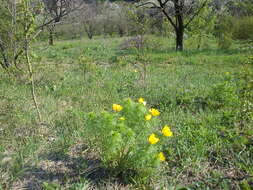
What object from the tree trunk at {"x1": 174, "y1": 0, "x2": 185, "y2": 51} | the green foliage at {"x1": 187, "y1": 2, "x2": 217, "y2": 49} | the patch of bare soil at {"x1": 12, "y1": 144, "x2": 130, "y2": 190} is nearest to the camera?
the patch of bare soil at {"x1": 12, "y1": 144, "x2": 130, "y2": 190}

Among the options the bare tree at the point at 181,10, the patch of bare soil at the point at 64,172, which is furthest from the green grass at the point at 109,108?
the bare tree at the point at 181,10

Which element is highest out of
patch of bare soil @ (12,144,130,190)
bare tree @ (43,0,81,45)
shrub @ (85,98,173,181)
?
bare tree @ (43,0,81,45)

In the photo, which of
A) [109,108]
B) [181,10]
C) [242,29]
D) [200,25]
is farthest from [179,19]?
[109,108]

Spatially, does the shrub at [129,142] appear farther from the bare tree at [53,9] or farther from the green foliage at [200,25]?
the green foliage at [200,25]

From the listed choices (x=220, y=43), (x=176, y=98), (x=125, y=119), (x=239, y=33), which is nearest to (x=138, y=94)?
(x=176, y=98)

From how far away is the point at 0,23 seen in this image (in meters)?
6.34

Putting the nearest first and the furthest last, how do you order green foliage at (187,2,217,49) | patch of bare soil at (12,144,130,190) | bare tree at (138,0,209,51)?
patch of bare soil at (12,144,130,190), bare tree at (138,0,209,51), green foliage at (187,2,217,49)

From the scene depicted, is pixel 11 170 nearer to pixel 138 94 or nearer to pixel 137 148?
pixel 137 148

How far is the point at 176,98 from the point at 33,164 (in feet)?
9.37

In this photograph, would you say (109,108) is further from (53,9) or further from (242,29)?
(242,29)

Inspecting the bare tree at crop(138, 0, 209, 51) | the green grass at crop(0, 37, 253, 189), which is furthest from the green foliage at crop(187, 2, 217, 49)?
the green grass at crop(0, 37, 253, 189)

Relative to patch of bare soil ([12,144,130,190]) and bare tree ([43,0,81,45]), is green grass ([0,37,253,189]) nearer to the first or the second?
patch of bare soil ([12,144,130,190])

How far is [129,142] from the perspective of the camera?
2.28m

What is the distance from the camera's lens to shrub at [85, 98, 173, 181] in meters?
2.17
